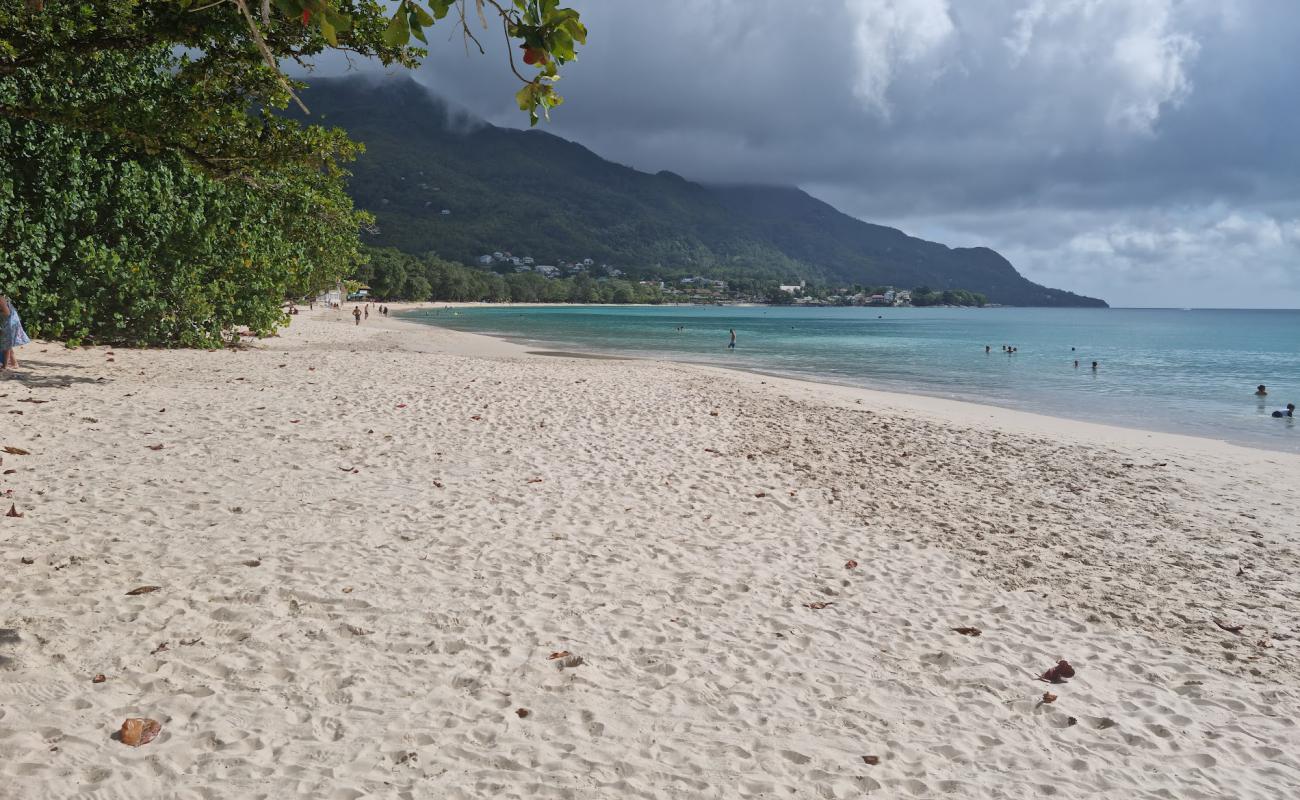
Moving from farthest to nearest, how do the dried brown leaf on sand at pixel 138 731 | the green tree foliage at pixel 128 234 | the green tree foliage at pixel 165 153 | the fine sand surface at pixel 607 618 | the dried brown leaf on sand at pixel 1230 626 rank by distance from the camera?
the green tree foliage at pixel 128 234
the green tree foliage at pixel 165 153
the dried brown leaf on sand at pixel 1230 626
the fine sand surface at pixel 607 618
the dried brown leaf on sand at pixel 138 731

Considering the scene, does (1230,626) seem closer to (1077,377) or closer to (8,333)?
(8,333)

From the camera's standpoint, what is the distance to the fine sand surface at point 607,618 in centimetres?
375

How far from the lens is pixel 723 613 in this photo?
5.68m

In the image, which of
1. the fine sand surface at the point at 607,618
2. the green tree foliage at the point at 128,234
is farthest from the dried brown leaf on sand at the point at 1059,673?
the green tree foliage at the point at 128,234

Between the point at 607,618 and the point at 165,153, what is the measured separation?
40.5 ft

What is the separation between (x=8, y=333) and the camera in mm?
13539

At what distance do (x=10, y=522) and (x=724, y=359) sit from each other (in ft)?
117

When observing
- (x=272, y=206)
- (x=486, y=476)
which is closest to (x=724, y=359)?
(x=272, y=206)

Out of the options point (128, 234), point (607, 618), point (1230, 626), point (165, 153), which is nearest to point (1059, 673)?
point (1230, 626)

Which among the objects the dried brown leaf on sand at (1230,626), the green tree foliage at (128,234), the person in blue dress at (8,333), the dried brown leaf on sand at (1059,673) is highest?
the green tree foliage at (128,234)

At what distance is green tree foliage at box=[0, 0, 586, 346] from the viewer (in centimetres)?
836

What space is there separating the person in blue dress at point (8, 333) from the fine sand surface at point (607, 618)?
3.28 metres

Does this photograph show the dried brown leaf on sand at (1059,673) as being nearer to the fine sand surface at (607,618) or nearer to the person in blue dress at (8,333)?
the fine sand surface at (607,618)

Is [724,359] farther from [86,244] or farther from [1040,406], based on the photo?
[86,244]
